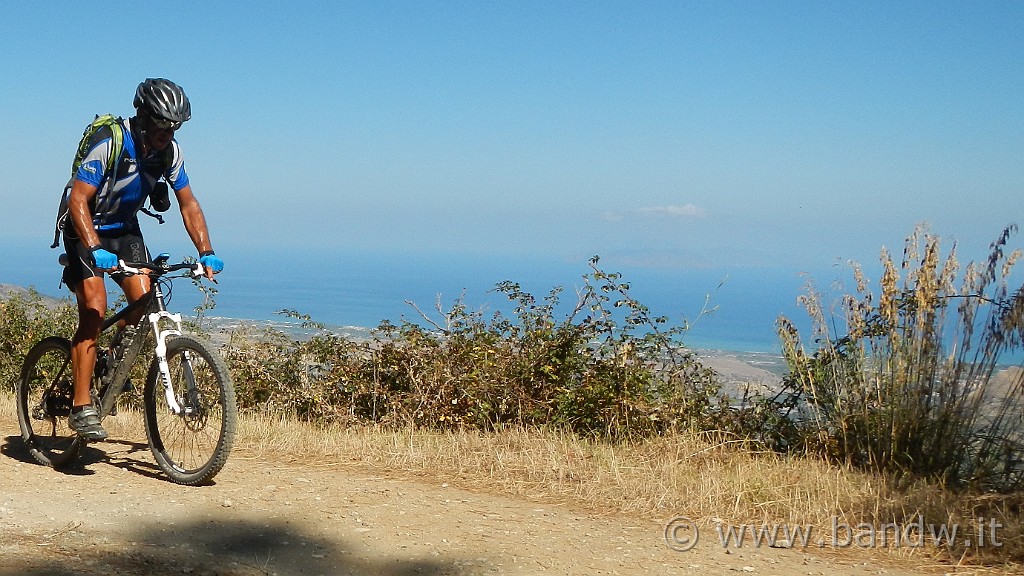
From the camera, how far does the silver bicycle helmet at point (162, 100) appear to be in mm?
5078

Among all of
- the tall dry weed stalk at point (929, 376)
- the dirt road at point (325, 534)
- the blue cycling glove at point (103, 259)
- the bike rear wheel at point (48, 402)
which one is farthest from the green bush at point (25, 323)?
the tall dry weed stalk at point (929, 376)

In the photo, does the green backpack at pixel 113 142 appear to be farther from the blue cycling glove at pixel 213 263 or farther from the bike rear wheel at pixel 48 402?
the bike rear wheel at pixel 48 402

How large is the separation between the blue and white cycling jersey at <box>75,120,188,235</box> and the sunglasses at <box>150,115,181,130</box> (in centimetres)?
16

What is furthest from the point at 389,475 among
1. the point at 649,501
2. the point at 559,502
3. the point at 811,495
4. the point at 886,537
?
the point at 886,537

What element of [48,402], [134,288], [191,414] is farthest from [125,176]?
[48,402]

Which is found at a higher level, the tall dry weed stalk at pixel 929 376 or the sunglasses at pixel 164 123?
the sunglasses at pixel 164 123

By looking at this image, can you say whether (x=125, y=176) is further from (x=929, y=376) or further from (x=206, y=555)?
(x=929, y=376)

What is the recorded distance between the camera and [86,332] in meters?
5.46

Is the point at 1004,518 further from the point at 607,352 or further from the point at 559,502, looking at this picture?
the point at 607,352

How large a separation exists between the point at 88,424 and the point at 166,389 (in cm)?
64

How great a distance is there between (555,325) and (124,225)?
3.71 meters

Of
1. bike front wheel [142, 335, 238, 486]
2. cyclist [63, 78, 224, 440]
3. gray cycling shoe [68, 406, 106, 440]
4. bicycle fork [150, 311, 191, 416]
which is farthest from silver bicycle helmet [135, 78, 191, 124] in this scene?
gray cycling shoe [68, 406, 106, 440]

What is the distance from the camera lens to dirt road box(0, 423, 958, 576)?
155 inches

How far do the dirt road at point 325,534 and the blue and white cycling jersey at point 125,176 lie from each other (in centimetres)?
156
